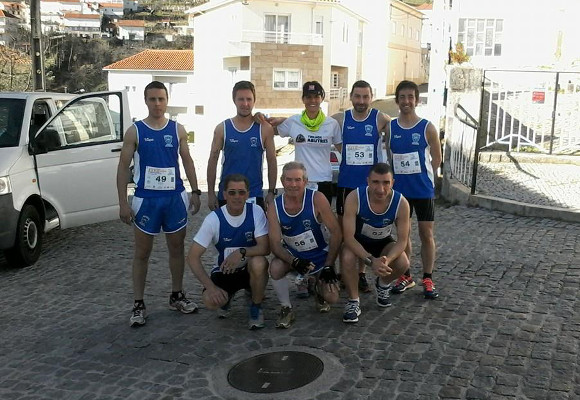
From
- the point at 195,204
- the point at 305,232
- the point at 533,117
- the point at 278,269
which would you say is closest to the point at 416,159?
the point at 305,232

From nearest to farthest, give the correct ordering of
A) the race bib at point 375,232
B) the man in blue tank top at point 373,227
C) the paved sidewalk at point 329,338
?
the paved sidewalk at point 329,338 < the man in blue tank top at point 373,227 < the race bib at point 375,232

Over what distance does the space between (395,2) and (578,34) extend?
1355 inches

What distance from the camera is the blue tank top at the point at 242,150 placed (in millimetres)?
5543

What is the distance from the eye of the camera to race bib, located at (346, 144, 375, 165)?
5750 millimetres

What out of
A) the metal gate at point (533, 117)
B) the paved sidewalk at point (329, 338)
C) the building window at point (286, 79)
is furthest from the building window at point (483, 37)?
the paved sidewalk at point (329, 338)

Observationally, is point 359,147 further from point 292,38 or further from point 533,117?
point 292,38

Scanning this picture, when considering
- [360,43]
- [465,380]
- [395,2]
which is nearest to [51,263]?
[465,380]

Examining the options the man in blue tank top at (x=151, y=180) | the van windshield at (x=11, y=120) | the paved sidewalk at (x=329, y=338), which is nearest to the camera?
the paved sidewalk at (x=329, y=338)

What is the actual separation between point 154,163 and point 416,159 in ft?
7.40

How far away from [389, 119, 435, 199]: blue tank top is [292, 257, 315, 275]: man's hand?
4.14 ft

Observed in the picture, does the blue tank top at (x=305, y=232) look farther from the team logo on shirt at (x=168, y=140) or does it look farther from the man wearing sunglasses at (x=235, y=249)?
the team logo on shirt at (x=168, y=140)

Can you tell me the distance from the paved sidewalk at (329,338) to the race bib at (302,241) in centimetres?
59

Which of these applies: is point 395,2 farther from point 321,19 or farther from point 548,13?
point 548,13

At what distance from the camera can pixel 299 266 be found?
5051 mm
